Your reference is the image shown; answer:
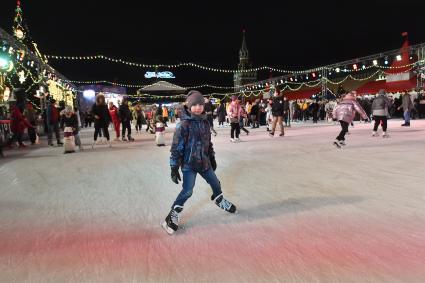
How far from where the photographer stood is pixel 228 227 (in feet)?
11.7

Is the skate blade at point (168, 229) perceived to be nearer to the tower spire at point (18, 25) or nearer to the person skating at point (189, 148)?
the person skating at point (189, 148)

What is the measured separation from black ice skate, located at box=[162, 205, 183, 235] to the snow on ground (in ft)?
0.20

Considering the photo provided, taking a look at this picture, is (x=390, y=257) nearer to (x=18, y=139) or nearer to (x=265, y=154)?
(x=265, y=154)

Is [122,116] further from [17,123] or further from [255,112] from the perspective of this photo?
[255,112]

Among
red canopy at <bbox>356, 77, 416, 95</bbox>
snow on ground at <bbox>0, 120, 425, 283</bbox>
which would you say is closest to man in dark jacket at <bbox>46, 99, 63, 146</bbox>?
snow on ground at <bbox>0, 120, 425, 283</bbox>

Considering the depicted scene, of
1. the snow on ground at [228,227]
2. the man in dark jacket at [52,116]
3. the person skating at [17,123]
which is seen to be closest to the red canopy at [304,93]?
the man in dark jacket at [52,116]

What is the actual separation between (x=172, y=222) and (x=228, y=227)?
1.59ft

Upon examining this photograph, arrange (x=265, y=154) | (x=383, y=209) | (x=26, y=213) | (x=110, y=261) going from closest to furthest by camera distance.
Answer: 1. (x=110, y=261)
2. (x=383, y=209)
3. (x=26, y=213)
4. (x=265, y=154)

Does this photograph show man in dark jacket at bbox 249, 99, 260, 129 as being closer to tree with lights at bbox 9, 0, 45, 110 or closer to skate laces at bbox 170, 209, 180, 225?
tree with lights at bbox 9, 0, 45, 110

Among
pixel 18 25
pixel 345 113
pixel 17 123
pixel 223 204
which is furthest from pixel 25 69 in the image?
pixel 223 204

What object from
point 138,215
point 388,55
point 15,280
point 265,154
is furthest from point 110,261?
point 388,55

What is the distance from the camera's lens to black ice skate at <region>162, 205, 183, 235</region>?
11.4ft

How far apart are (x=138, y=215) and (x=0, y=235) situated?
3.97 feet

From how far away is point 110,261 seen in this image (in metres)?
2.83
